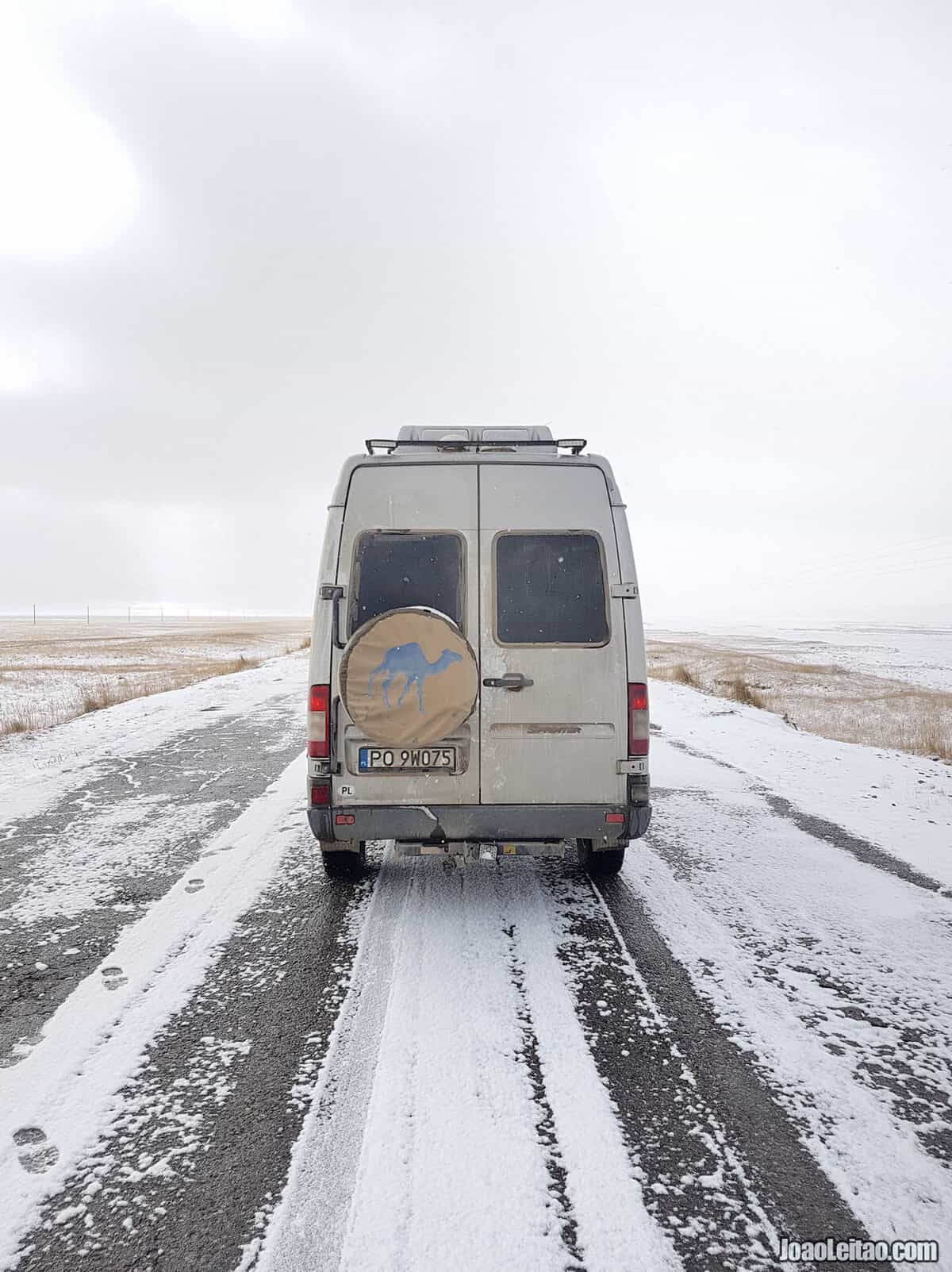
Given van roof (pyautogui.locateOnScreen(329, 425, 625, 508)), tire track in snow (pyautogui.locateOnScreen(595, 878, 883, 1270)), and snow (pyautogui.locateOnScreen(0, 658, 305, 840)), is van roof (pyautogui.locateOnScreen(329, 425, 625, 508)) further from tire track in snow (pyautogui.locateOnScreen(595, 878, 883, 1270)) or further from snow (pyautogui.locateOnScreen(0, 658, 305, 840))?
snow (pyautogui.locateOnScreen(0, 658, 305, 840))

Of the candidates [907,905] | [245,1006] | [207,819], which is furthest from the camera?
[207,819]

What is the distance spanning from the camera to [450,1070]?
2.56m

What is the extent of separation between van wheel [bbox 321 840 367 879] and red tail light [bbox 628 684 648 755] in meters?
1.86

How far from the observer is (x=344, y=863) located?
441 centimetres

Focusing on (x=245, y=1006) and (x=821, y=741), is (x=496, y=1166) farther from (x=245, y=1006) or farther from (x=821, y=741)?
(x=821, y=741)

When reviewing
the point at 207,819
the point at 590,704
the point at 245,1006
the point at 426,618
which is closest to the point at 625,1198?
the point at 245,1006

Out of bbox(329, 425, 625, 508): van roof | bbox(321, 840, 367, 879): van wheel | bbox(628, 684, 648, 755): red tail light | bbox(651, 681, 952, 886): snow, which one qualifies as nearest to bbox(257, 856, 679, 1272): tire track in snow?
bbox(321, 840, 367, 879): van wheel

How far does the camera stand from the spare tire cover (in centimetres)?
372

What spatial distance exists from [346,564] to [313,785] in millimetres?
1278

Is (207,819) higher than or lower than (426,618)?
lower

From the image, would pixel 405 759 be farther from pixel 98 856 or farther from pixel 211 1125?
pixel 98 856

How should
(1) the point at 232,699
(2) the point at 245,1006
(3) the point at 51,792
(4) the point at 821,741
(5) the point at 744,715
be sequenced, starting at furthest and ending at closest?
(1) the point at 232,699 → (5) the point at 744,715 → (4) the point at 821,741 → (3) the point at 51,792 → (2) the point at 245,1006

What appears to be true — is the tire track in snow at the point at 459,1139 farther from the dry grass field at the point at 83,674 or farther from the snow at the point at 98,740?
the dry grass field at the point at 83,674

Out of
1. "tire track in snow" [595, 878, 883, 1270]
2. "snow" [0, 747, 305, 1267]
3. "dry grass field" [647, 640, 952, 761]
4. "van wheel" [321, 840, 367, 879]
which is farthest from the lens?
"dry grass field" [647, 640, 952, 761]
